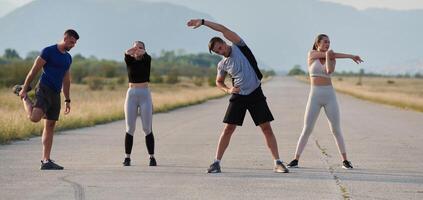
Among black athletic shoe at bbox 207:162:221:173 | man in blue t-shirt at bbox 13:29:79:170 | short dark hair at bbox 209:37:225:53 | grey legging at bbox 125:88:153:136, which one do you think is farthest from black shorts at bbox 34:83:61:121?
short dark hair at bbox 209:37:225:53

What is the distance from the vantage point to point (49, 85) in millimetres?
10875

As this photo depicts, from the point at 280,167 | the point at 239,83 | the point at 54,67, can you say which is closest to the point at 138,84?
the point at 54,67

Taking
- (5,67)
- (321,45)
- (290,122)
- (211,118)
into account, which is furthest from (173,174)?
(5,67)

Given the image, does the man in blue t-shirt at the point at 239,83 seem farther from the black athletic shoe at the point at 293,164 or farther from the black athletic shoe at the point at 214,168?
the black athletic shoe at the point at 293,164

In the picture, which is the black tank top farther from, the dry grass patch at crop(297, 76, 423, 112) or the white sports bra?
the dry grass patch at crop(297, 76, 423, 112)

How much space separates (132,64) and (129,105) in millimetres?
584

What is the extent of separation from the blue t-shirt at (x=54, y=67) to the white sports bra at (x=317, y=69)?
10.9 feet

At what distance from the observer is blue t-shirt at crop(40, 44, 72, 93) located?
10766 millimetres

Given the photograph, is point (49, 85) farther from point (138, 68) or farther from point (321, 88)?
Result: point (321, 88)

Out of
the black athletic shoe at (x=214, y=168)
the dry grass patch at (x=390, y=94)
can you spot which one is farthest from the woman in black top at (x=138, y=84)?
the dry grass patch at (x=390, y=94)

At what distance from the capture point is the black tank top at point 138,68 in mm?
11258

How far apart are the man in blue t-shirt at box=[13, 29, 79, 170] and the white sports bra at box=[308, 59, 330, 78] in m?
3.25

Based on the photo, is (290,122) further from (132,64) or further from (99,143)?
(132,64)

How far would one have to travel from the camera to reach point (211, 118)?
25.5 metres
